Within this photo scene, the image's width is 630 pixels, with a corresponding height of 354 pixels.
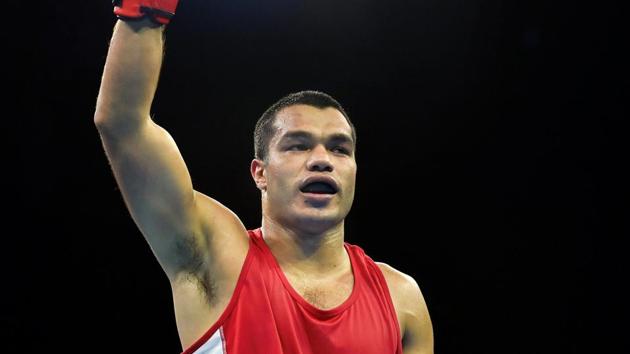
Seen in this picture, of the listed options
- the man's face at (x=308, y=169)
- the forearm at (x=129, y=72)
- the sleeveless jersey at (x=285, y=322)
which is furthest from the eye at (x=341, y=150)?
A: the forearm at (x=129, y=72)

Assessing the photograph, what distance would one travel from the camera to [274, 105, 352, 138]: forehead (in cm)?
204

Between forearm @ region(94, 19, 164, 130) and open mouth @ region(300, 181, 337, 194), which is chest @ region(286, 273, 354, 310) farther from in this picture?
forearm @ region(94, 19, 164, 130)

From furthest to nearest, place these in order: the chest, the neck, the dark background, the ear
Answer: the dark background → the ear → the neck → the chest

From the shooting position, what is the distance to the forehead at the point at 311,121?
204 cm

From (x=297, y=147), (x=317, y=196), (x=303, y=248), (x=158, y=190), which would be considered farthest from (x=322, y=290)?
(x=158, y=190)

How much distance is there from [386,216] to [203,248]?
128 inches

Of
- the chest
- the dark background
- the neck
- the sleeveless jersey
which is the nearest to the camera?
the sleeveless jersey

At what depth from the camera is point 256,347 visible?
1729 millimetres

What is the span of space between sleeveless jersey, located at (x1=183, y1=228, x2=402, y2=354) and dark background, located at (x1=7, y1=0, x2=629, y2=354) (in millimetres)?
2805

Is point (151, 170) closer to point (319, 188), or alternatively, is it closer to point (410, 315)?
point (319, 188)

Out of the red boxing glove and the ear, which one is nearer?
the red boxing glove

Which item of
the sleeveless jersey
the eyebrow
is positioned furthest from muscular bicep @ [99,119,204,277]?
the eyebrow

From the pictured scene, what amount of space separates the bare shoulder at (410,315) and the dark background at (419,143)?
2.63m

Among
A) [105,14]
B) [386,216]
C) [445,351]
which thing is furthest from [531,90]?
[105,14]
